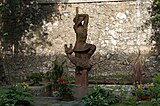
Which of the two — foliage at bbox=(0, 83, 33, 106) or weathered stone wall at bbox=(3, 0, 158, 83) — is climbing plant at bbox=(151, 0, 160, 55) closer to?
weathered stone wall at bbox=(3, 0, 158, 83)

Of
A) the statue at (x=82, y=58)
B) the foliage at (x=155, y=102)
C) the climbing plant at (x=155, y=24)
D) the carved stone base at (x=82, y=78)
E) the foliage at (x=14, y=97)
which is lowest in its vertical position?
the foliage at (x=155, y=102)

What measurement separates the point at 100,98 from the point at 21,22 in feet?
21.3

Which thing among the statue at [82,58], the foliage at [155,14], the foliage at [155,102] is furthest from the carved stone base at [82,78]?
the foliage at [155,14]

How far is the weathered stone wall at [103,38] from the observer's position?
10695 millimetres

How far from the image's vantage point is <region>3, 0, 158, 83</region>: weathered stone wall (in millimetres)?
10695

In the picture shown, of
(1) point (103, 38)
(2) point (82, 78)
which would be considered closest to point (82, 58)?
(2) point (82, 78)

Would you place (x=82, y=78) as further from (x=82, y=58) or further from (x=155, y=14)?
(x=155, y=14)

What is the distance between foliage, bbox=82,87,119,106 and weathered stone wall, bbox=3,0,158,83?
4625mm

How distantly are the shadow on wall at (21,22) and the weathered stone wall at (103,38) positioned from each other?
0.05 meters

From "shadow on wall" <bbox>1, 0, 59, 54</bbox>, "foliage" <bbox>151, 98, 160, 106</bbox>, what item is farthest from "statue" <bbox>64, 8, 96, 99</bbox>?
"shadow on wall" <bbox>1, 0, 59, 54</bbox>

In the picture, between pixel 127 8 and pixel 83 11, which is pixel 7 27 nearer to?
pixel 83 11

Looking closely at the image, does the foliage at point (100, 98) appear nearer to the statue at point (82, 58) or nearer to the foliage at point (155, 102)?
the foliage at point (155, 102)

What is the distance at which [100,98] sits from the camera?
582cm

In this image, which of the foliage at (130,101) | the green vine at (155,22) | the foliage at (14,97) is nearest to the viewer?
the foliage at (14,97)
